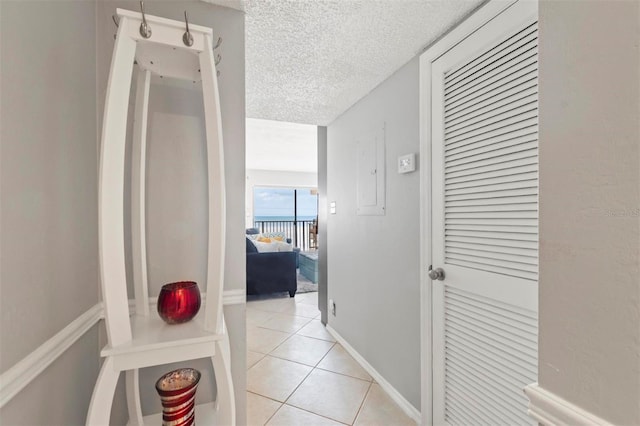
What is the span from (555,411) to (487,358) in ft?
2.82

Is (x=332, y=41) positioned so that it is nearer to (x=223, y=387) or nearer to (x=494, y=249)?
(x=494, y=249)

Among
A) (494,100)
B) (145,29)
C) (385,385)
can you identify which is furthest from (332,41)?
(385,385)

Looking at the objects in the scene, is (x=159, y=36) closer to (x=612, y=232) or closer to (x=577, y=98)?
(x=577, y=98)

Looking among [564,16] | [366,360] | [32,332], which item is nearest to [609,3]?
[564,16]

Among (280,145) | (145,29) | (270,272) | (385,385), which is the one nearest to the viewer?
(145,29)

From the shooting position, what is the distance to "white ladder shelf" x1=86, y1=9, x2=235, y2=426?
86 cm

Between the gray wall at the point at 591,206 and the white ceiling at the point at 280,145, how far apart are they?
10.9ft

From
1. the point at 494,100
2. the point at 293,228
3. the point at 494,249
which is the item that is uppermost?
the point at 494,100

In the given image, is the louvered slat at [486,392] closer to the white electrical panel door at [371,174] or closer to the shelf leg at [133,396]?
the white electrical panel door at [371,174]

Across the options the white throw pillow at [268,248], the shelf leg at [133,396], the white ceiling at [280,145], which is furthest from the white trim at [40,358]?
the white throw pillow at [268,248]

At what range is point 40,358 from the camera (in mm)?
758

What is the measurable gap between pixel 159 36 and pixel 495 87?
1.30 m

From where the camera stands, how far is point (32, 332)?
0.74 metres

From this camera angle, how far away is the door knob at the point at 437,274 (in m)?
1.54
